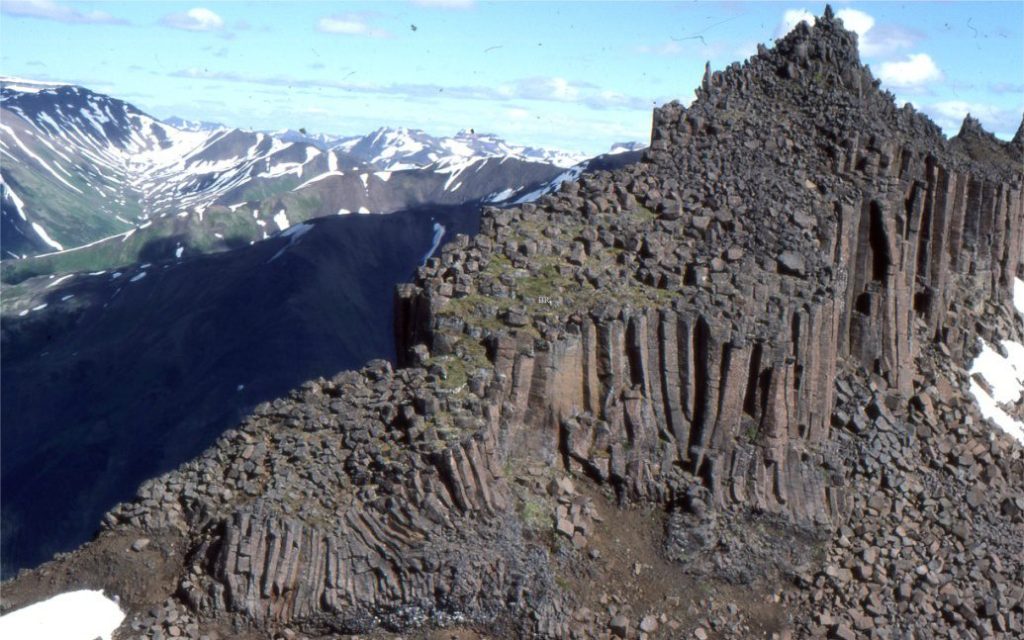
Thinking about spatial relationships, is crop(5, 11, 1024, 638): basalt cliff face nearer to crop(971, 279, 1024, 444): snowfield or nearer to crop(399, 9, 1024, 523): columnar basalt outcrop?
crop(399, 9, 1024, 523): columnar basalt outcrop

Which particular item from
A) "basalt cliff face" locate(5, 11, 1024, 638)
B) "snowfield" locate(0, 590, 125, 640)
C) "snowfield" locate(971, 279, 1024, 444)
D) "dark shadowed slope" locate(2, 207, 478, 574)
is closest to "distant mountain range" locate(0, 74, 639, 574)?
"dark shadowed slope" locate(2, 207, 478, 574)

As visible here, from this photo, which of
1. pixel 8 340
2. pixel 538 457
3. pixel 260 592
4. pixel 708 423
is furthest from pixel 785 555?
pixel 8 340

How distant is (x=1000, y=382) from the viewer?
50625mm

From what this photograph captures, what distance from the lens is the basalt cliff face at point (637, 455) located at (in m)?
28.2

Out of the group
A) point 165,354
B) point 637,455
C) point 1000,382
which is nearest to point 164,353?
point 165,354

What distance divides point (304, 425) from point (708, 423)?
1299 cm

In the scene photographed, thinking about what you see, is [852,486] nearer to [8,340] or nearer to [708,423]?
[708,423]

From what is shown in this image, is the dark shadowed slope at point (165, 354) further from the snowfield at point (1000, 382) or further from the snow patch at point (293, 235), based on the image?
the snowfield at point (1000, 382)

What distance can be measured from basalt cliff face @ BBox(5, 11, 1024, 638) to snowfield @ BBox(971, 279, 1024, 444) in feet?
6.39

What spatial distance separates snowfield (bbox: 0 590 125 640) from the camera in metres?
26.9

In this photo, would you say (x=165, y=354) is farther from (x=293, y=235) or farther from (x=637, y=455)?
(x=637, y=455)

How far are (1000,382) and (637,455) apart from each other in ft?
85.7

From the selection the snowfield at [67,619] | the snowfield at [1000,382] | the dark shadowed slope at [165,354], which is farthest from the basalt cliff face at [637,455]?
the dark shadowed slope at [165,354]

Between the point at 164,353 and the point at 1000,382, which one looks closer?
the point at 1000,382
